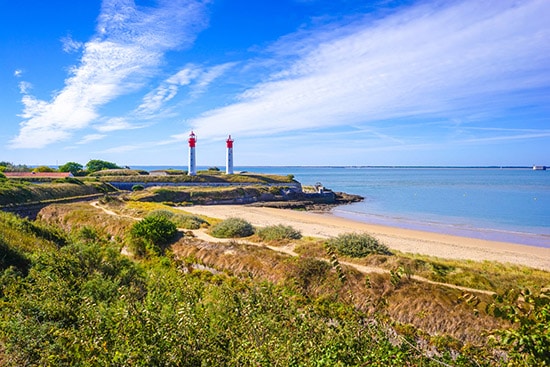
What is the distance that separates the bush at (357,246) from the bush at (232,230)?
7.61m

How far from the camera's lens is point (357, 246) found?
20.0 metres

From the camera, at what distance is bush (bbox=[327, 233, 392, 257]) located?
776 inches

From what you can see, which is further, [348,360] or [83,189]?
[83,189]

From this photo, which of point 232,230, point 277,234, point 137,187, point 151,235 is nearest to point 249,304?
point 277,234

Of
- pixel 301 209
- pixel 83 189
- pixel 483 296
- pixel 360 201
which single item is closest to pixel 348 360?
pixel 483 296

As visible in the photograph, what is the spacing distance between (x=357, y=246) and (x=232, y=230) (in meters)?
9.56

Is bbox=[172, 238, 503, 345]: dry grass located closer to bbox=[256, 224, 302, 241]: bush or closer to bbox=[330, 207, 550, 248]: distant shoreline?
bbox=[256, 224, 302, 241]: bush

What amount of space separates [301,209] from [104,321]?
5177cm

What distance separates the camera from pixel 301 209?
58250 millimetres

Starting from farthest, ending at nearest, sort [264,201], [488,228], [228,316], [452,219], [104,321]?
1. [264,201]
2. [452,219]
3. [488,228]
4. [228,316]
5. [104,321]

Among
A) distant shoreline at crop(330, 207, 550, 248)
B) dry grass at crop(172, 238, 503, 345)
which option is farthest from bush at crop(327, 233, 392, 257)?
distant shoreline at crop(330, 207, 550, 248)

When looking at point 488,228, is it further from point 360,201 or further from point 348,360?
point 348,360

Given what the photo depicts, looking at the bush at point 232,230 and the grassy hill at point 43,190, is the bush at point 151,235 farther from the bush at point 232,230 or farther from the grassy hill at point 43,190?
the grassy hill at point 43,190

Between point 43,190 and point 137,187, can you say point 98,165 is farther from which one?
point 43,190
